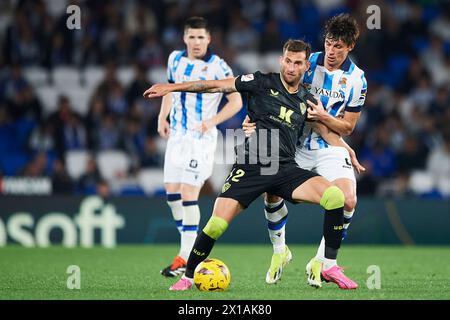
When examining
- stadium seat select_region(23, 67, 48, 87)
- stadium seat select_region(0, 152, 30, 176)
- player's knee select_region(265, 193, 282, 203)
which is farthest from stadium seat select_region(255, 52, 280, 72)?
player's knee select_region(265, 193, 282, 203)

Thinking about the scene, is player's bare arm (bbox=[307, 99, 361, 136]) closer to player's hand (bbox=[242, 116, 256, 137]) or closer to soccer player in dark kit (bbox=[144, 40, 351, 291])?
soccer player in dark kit (bbox=[144, 40, 351, 291])

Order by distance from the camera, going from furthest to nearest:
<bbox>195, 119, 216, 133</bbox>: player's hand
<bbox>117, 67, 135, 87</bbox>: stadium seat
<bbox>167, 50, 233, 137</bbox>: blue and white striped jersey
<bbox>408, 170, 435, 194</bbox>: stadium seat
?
<bbox>117, 67, 135, 87</bbox>: stadium seat
<bbox>408, 170, 435, 194</bbox>: stadium seat
<bbox>167, 50, 233, 137</bbox>: blue and white striped jersey
<bbox>195, 119, 216, 133</bbox>: player's hand

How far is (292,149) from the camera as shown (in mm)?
7918

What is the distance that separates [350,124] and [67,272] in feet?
10.7

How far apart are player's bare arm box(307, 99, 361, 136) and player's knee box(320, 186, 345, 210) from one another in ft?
2.25

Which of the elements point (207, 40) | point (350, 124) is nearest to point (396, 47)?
point (207, 40)

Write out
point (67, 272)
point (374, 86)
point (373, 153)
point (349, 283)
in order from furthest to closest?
point (374, 86) < point (373, 153) < point (67, 272) < point (349, 283)

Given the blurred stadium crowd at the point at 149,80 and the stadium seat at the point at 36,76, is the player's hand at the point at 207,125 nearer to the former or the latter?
the blurred stadium crowd at the point at 149,80

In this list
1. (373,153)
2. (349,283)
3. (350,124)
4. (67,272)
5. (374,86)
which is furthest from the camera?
(374,86)

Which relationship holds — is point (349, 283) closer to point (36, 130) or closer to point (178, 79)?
point (178, 79)

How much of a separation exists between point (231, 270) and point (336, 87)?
2477 mm

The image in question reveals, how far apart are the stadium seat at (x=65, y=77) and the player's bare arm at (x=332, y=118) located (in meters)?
10.1

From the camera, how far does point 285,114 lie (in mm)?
7793

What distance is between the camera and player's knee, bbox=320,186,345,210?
7.59 metres
